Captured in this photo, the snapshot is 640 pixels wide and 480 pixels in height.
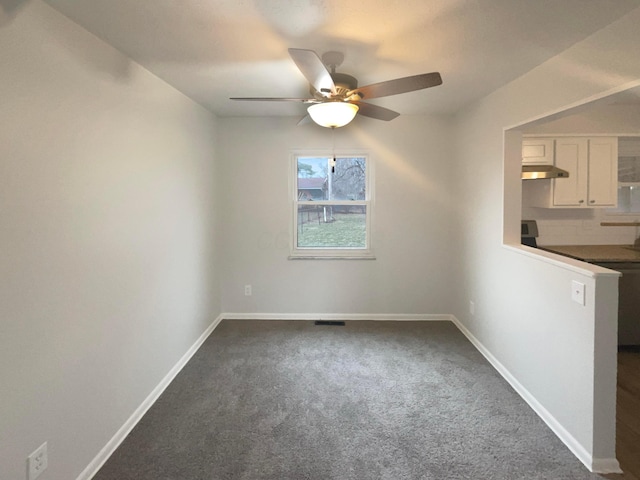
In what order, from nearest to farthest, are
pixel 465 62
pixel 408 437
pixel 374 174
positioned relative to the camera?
pixel 408 437, pixel 465 62, pixel 374 174

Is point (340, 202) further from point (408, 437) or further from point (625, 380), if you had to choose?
point (625, 380)

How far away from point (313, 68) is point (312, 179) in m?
2.45

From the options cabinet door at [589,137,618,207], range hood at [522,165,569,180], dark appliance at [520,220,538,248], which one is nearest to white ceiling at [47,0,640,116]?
range hood at [522,165,569,180]

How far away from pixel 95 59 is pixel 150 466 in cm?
223

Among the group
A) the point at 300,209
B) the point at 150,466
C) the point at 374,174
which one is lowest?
the point at 150,466

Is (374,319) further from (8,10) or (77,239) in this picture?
(8,10)

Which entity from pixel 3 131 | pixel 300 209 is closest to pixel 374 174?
pixel 300 209

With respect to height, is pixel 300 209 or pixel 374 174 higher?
pixel 374 174

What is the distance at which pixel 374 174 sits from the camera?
13.5 ft

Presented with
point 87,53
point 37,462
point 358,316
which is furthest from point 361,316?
point 87,53

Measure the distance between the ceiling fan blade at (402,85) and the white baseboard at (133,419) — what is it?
8.05ft

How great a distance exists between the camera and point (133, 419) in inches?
91.4

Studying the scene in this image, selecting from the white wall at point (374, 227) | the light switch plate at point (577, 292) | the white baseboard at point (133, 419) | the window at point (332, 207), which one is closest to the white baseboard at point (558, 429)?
the light switch plate at point (577, 292)

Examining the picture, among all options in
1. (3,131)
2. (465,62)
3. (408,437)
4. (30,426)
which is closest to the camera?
(3,131)
